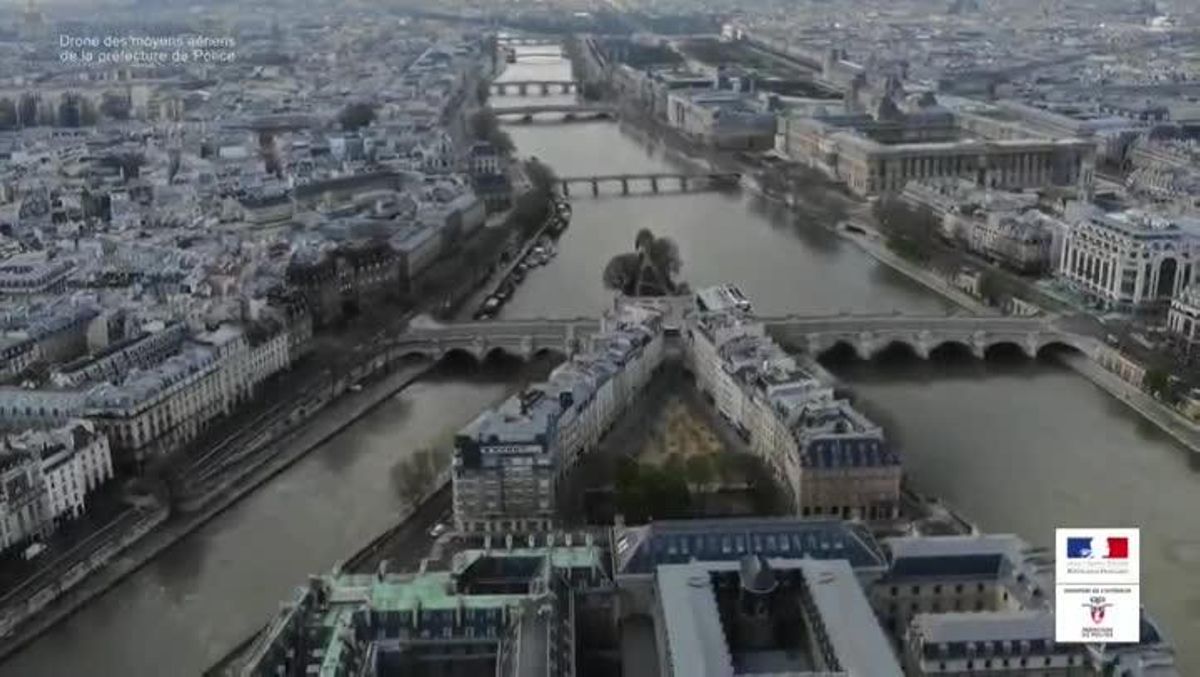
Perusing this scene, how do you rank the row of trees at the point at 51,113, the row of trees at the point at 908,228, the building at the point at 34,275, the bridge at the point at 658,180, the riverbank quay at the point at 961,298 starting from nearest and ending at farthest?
the riverbank quay at the point at 961,298
the building at the point at 34,275
the row of trees at the point at 908,228
the bridge at the point at 658,180
the row of trees at the point at 51,113

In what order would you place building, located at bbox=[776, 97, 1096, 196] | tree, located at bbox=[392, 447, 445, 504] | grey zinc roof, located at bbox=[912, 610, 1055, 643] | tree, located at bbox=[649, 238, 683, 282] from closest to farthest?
1. grey zinc roof, located at bbox=[912, 610, 1055, 643]
2. tree, located at bbox=[392, 447, 445, 504]
3. tree, located at bbox=[649, 238, 683, 282]
4. building, located at bbox=[776, 97, 1096, 196]

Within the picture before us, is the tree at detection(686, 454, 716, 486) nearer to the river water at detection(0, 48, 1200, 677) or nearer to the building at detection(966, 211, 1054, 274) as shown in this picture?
the river water at detection(0, 48, 1200, 677)

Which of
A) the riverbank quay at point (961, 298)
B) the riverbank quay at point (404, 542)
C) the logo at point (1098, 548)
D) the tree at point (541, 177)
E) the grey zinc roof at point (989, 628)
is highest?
the logo at point (1098, 548)

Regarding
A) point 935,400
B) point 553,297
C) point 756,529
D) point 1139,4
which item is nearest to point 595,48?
point 1139,4

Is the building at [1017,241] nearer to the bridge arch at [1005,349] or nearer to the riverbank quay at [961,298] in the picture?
the riverbank quay at [961,298]

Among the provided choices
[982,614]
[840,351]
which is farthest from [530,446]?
[840,351]

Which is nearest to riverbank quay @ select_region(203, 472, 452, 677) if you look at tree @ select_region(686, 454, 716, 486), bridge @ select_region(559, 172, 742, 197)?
tree @ select_region(686, 454, 716, 486)

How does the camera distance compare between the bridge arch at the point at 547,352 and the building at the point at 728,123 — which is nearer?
the bridge arch at the point at 547,352

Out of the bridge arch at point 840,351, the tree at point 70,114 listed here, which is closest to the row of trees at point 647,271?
the bridge arch at point 840,351
